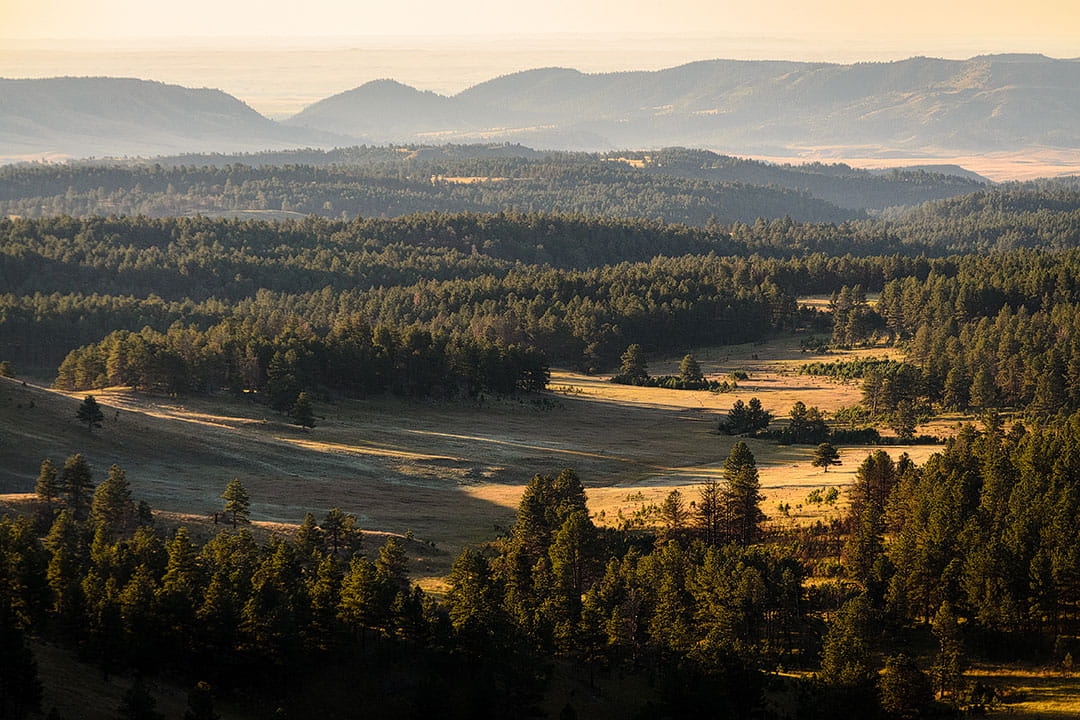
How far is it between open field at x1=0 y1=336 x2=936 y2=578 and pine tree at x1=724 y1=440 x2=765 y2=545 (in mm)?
7445

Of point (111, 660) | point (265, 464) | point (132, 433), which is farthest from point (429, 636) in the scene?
point (132, 433)

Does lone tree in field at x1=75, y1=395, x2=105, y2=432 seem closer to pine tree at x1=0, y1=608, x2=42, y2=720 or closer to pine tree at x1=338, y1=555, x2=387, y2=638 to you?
pine tree at x1=338, y1=555, x2=387, y2=638

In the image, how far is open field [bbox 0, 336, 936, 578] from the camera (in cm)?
8531

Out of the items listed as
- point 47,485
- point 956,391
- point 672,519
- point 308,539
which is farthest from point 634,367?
point 47,485

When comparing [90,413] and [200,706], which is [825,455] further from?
[200,706]

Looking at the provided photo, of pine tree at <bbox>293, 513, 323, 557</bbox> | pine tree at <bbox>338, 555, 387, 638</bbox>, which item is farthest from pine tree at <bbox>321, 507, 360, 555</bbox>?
pine tree at <bbox>338, 555, 387, 638</bbox>

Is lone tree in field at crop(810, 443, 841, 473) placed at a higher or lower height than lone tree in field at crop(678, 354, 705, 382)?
lower

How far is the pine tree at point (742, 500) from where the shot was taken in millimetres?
73250

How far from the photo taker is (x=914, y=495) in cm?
7050

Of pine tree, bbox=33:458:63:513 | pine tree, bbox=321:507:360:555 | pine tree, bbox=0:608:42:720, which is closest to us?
pine tree, bbox=0:608:42:720

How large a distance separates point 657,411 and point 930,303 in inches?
2809

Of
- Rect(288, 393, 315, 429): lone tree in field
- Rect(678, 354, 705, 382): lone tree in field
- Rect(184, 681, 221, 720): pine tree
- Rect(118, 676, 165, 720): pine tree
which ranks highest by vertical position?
Rect(678, 354, 705, 382): lone tree in field

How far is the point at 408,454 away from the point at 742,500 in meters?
46.5

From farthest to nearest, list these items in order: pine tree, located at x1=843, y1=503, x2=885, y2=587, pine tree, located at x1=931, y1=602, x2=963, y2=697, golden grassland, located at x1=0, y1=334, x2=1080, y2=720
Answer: golden grassland, located at x1=0, y1=334, x2=1080, y2=720 → pine tree, located at x1=843, y1=503, x2=885, y2=587 → pine tree, located at x1=931, y1=602, x2=963, y2=697
